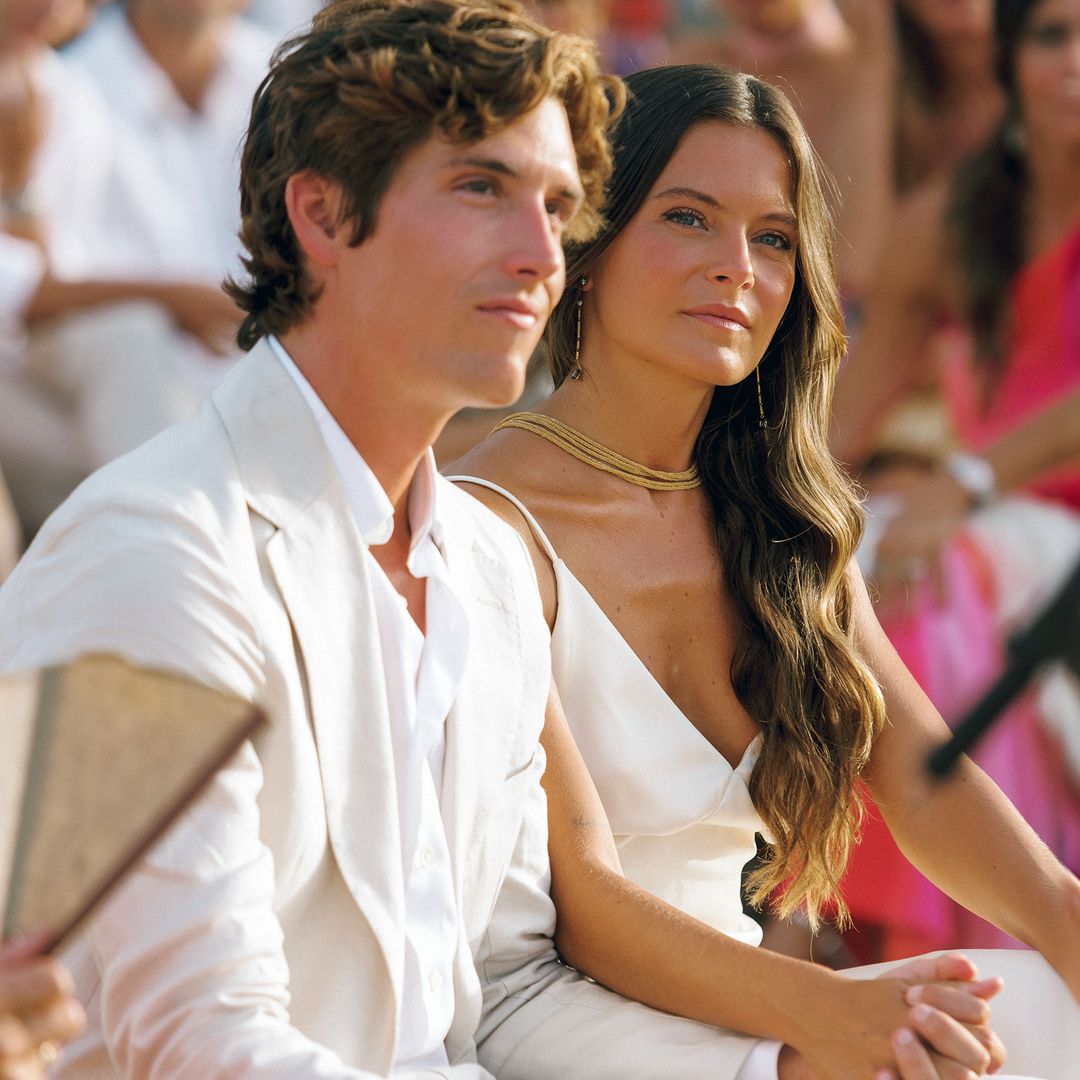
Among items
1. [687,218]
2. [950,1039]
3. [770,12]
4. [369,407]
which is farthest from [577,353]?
[770,12]

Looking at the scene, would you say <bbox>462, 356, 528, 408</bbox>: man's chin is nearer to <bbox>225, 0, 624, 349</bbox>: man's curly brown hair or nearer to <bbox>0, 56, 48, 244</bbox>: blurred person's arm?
<bbox>225, 0, 624, 349</bbox>: man's curly brown hair

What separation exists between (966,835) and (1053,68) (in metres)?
2.50

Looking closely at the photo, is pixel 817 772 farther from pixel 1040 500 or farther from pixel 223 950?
pixel 1040 500

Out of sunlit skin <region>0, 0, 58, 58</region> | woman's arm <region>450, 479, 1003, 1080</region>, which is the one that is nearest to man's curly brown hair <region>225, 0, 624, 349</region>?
woman's arm <region>450, 479, 1003, 1080</region>

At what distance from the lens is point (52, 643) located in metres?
1.92

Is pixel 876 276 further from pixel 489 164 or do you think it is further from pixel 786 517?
pixel 489 164

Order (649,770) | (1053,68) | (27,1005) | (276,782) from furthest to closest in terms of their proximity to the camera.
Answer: (1053,68), (649,770), (276,782), (27,1005)

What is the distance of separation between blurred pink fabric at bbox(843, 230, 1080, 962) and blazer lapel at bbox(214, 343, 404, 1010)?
164 cm

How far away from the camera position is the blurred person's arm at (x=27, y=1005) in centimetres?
144

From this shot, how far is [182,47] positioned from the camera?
5.41 metres

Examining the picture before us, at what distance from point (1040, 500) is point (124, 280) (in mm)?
2376

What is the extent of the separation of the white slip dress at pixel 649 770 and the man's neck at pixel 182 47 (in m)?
3.03

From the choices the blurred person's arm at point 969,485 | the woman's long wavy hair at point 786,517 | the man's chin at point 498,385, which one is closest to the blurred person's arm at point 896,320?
the blurred person's arm at point 969,485

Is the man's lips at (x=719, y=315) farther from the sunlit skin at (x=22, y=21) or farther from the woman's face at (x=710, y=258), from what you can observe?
the sunlit skin at (x=22, y=21)
